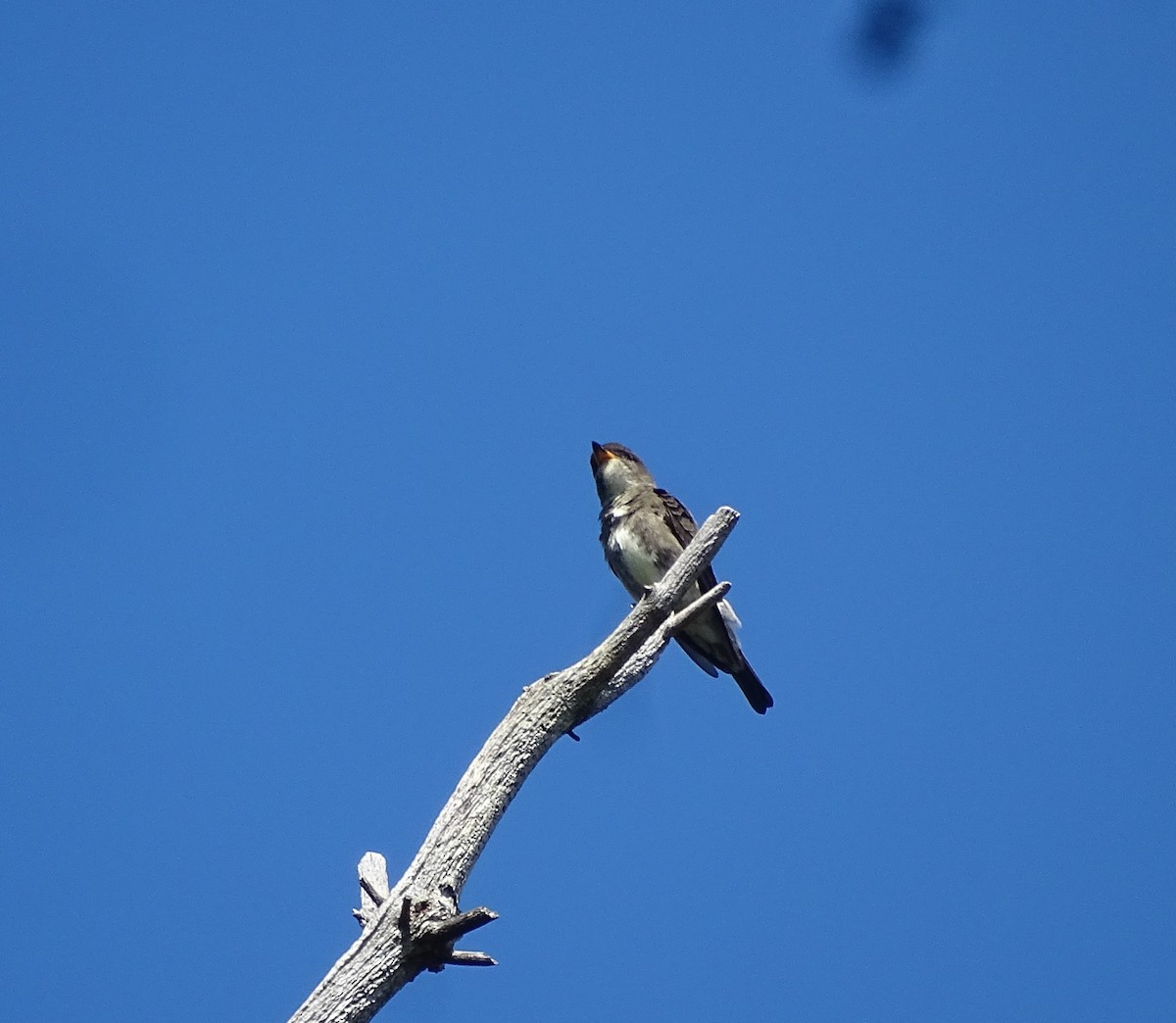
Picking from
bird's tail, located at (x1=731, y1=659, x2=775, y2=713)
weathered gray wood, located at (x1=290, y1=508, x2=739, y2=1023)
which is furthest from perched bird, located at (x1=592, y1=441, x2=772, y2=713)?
weathered gray wood, located at (x1=290, y1=508, x2=739, y2=1023)

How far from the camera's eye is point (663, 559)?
7.47 m

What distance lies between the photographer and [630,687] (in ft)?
16.2

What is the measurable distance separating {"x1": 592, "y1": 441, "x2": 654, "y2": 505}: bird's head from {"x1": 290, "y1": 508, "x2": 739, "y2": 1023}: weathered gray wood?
2.80 metres

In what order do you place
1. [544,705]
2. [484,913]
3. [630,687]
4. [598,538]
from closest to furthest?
[484,913] < [544,705] < [630,687] < [598,538]

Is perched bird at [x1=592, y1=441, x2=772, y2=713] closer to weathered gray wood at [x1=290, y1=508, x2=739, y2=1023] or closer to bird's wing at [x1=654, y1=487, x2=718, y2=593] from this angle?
bird's wing at [x1=654, y1=487, x2=718, y2=593]

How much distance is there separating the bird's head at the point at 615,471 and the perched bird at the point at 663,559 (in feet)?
0.03

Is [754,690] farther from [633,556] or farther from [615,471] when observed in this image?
[615,471]

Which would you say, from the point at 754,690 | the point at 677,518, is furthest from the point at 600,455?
the point at 754,690

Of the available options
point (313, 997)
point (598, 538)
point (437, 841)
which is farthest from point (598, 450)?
point (313, 997)

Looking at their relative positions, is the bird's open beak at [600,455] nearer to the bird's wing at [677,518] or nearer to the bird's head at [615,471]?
the bird's head at [615,471]

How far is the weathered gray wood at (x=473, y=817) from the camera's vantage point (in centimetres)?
389

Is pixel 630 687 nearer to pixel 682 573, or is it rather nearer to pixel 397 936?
pixel 682 573

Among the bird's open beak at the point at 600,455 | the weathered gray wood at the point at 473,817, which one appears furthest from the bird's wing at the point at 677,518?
the weathered gray wood at the point at 473,817

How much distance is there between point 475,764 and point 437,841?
333 millimetres
